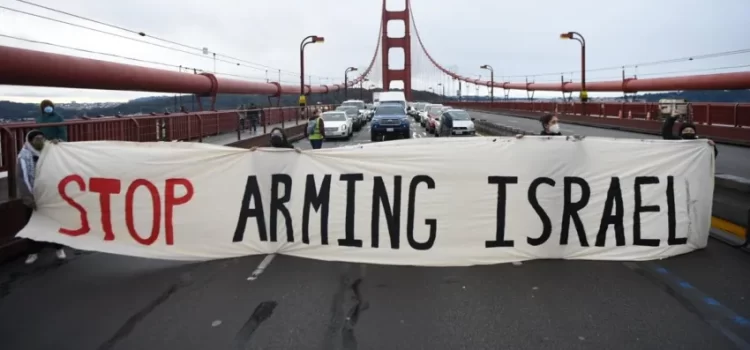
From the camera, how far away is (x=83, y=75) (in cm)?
1981

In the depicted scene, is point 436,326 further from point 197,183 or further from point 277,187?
point 197,183

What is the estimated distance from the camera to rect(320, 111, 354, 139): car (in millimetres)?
30922

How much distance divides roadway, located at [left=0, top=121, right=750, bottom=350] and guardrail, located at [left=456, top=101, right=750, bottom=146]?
63.2 ft

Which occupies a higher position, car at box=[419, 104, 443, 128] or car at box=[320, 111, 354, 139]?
car at box=[419, 104, 443, 128]

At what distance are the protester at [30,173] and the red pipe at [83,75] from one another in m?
10.4

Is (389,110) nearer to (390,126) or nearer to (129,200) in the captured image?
(390,126)

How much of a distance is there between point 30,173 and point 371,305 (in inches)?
177

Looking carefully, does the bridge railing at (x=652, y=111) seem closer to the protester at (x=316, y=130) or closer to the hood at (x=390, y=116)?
the hood at (x=390, y=116)

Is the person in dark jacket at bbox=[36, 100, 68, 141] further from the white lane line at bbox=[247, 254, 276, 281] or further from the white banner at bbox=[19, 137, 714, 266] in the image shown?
the white lane line at bbox=[247, 254, 276, 281]

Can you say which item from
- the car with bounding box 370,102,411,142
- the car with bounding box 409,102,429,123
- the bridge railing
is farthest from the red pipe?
the bridge railing

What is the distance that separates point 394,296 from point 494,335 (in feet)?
4.13

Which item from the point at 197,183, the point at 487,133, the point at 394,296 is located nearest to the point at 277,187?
the point at 197,183

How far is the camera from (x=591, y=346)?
13.8ft

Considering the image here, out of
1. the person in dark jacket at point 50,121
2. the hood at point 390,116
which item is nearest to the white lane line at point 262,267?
the person in dark jacket at point 50,121
